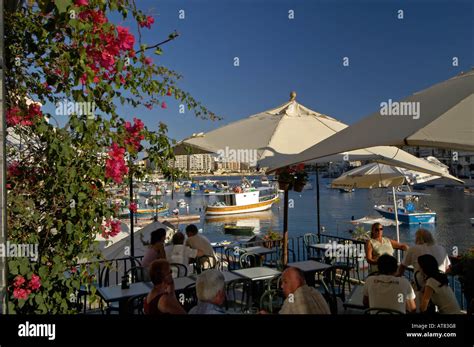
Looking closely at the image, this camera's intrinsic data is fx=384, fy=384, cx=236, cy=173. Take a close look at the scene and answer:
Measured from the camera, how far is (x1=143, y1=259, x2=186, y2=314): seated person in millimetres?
3170

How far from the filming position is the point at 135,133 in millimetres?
2977

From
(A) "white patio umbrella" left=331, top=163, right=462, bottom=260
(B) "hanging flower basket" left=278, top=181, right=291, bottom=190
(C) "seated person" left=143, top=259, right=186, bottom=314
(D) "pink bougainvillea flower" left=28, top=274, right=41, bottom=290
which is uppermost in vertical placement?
(A) "white patio umbrella" left=331, top=163, right=462, bottom=260

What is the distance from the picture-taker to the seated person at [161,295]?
10.4 feet

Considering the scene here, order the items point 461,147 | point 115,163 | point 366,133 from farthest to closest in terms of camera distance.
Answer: point 366,133
point 115,163
point 461,147

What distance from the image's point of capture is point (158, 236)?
5.53m

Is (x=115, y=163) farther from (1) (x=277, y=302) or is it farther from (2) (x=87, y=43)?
(1) (x=277, y=302)

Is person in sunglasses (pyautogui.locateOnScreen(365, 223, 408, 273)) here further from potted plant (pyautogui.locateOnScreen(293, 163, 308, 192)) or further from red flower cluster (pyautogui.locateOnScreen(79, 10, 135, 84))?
red flower cluster (pyautogui.locateOnScreen(79, 10, 135, 84))

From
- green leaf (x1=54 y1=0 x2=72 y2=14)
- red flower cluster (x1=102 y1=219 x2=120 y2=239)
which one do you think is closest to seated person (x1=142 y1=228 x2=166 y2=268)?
red flower cluster (x1=102 y1=219 x2=120 y2=239)

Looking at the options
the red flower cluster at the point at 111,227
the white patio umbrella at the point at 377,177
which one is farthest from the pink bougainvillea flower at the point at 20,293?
the white patio umbrella at the point at 377,177

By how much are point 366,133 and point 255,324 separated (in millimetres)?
1781

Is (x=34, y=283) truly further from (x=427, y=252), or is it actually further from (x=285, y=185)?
(x=427, y=252)

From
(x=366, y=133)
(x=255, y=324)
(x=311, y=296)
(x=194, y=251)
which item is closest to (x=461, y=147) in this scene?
(x=366, y=133)

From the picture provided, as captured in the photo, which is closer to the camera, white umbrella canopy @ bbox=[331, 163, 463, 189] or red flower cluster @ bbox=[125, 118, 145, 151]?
red flower cluster @ bbox=[125, 118, 145, 151]

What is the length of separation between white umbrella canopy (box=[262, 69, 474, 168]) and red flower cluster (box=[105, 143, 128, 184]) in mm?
1700
